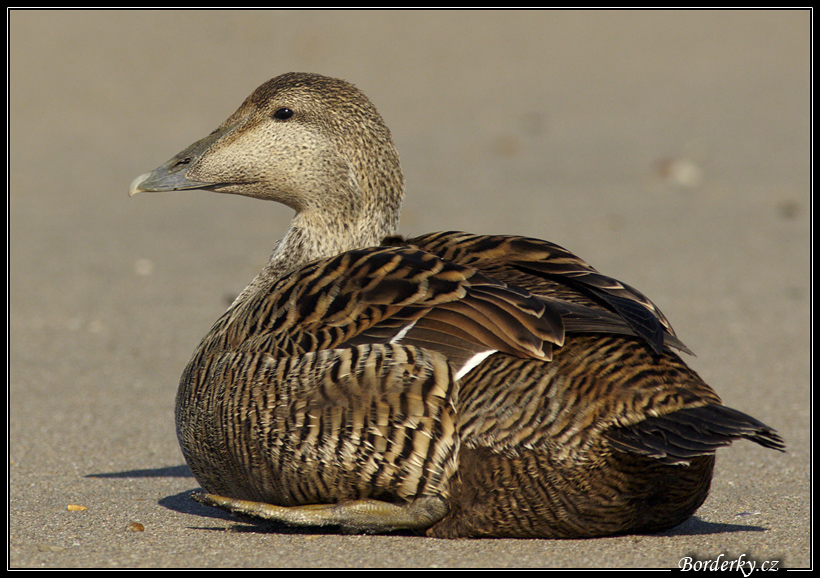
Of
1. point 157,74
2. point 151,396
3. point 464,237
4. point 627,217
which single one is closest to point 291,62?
point 157,74

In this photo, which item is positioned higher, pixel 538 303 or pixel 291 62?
pixel 291 62

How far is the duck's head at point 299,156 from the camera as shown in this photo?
469 cm

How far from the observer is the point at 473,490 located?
357 cm

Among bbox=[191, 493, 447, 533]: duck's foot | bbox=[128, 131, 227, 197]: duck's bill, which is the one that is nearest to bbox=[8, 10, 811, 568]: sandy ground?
bbox=[191, 493, 447, 533]: duck's foot

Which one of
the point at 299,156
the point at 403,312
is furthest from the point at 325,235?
the point at 403,312

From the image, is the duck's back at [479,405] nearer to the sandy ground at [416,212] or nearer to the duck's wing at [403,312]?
the duck's wing at [403,312]

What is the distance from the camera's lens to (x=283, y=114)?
4.71 m

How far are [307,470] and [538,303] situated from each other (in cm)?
→ 94

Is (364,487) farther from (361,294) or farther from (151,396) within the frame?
(151,396)

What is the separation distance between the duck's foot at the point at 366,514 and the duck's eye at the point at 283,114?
1.72 m

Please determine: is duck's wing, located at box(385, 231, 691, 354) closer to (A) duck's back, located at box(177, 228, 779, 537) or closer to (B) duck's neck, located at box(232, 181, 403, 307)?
(A) duck's back, located at box(177, 228, 779, 537)

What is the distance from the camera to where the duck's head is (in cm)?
469

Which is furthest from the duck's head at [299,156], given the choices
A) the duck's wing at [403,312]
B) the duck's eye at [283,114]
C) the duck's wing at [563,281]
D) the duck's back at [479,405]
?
the duck's back at [479,405]

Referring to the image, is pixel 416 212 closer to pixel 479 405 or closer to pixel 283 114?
pixel 283 114
